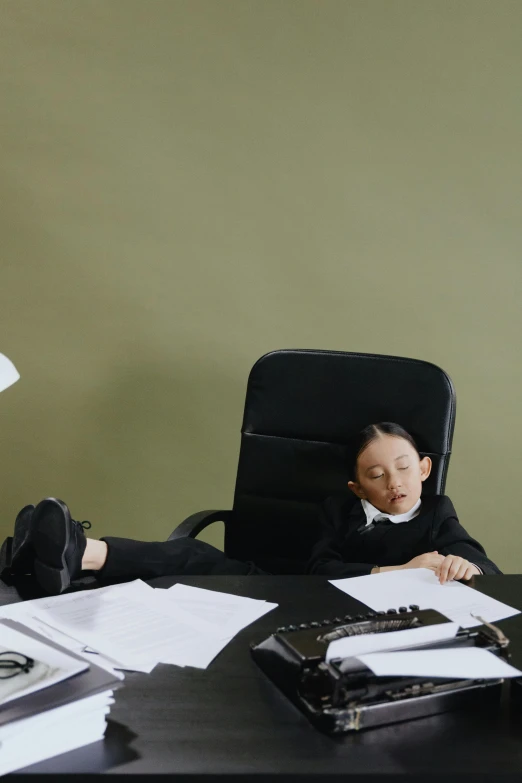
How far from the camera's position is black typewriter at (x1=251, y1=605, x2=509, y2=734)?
85 cm

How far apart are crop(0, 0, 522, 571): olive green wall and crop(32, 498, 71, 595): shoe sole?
132 cm

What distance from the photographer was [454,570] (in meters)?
1.38

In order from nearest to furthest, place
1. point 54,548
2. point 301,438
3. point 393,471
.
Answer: point 54,548 → point 393,471 → point 301,438

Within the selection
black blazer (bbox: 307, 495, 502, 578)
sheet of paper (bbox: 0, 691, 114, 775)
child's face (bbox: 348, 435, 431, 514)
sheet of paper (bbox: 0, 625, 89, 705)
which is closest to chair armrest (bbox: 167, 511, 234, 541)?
black blazer (bbox: 307, 495, 502, 578)

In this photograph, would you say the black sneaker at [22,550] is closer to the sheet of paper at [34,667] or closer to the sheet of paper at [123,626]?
the sheet of paper at [123,626]

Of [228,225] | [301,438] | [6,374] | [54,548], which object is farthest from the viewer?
[228,225]

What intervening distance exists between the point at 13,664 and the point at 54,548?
404 millimetres

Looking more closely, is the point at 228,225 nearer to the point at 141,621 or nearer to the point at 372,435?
the point at 372,435

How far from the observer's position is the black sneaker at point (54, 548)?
1289 millimetres

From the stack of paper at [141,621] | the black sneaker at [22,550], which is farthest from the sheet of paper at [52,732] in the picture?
the black sneaker at [22,550]

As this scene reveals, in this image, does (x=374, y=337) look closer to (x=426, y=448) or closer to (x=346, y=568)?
(x=426, y=448)

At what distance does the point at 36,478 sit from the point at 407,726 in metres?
2.07

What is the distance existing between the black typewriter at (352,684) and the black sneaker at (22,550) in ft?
1.74

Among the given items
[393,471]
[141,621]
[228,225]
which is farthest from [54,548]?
[228,225]
